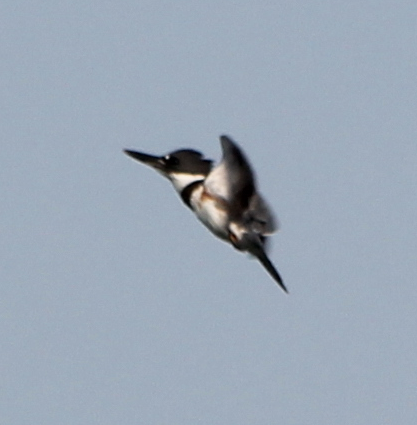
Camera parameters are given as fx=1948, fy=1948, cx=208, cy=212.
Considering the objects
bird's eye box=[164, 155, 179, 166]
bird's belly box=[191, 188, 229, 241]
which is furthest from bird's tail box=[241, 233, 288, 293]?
bird's eye box=[164, 155, 179, 166]

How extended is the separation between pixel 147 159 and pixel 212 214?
95 centimetres

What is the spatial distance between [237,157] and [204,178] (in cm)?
84

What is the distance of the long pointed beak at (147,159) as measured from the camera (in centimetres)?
1588

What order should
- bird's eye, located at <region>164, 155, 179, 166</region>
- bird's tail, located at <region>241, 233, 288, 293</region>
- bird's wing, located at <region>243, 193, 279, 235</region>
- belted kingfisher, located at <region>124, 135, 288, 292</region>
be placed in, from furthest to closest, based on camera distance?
bird's eye, located at <region>164, 155, 179, 166</region>
bird's tail, located at <region>241, 233, 288, 293</region>
bird's wing, located at <region>243, 193, 279, 235</region>
belted kingfisher, located at <region>124, 135, 288, 292</region>

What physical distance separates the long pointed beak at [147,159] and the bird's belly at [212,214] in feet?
1.82

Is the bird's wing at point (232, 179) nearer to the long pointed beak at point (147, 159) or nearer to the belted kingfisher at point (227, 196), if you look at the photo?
the belted kingfisher at point (227, 196)

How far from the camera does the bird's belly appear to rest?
601 inches

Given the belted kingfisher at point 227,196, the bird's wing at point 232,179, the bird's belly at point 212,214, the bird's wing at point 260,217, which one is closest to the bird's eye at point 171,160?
the belted kingfisher at point 227,196

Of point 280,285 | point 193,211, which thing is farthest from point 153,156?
point 280,285

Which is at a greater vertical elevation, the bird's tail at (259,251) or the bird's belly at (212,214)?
the bird's belly at (212,214)

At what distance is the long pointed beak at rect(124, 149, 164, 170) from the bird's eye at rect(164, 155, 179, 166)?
69 mm

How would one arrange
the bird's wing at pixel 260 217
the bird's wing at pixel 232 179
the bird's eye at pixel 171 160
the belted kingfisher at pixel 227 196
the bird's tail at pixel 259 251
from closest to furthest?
1. the bird's wing at pixel 232 179
2. the belted kingfisher at pixel 227 196
3. the bird's wing at pixel 260 217
4. the bird's tail at pixel 259 251
5. the bird's eye at pixel 171 160

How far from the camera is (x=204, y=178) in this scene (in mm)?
15469

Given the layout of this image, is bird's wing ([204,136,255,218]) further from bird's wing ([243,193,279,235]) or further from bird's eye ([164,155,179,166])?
bird's eye ([164,155,179,166])
